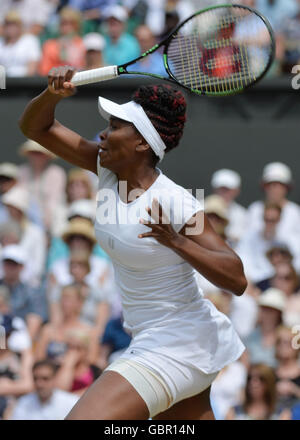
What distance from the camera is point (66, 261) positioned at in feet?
20.8

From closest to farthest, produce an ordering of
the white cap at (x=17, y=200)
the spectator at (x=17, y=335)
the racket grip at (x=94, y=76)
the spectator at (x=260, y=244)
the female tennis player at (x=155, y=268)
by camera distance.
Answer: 1. the female tennis player at (x=155, y=268)
2. the racket grip at (x=94, y=76)
3. the spectator at (x=17, y=335)
4. the spectator at (x=260, y=244)
5. the white cap at (x=17, y=200)

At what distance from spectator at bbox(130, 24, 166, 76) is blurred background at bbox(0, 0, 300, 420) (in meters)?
0.01

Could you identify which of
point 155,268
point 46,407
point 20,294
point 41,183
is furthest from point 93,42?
point 155,268

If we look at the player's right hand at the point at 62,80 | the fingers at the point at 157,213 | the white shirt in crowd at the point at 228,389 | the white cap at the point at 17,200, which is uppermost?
the player's right hand at the point at 62,80

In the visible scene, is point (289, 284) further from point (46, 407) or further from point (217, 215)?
point (46, 407)

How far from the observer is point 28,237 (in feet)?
21.6

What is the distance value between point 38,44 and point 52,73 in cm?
481

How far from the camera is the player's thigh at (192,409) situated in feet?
11.5

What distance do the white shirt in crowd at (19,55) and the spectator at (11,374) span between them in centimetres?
310

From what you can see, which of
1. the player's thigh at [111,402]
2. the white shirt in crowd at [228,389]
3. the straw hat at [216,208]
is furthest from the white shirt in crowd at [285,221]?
the player's thigh at [111,402]

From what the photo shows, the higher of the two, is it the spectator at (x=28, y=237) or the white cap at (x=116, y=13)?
the white cap at (x=116, y=13)

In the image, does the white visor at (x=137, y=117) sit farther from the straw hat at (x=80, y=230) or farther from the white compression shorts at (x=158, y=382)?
the straw hat at (x=80, y=230)

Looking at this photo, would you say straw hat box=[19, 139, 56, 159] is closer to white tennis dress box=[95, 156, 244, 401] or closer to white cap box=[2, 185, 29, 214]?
white cap box=[2, 185, 29, 214]
